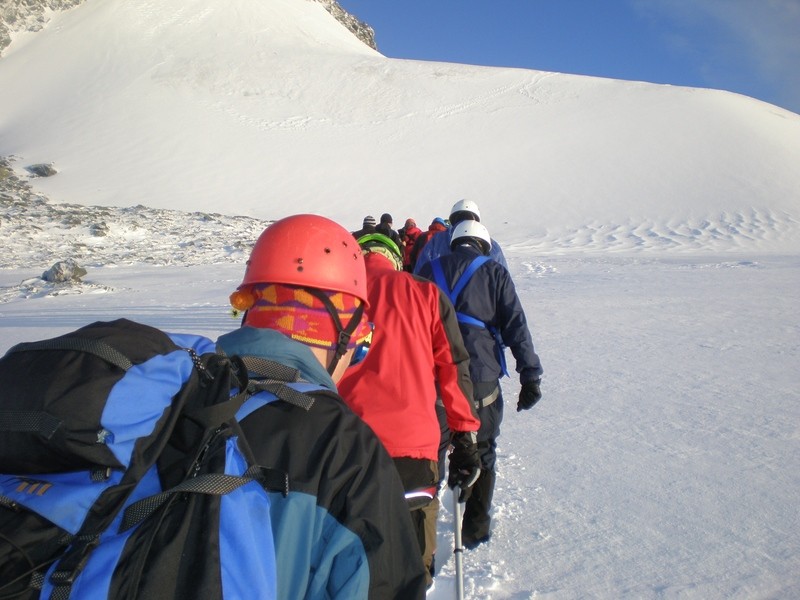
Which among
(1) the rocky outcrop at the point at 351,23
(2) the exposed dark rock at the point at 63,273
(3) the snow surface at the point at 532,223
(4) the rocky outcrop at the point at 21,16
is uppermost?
(1) the rocky outcrop at the point at 351,23

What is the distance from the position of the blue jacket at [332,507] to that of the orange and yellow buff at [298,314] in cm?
35

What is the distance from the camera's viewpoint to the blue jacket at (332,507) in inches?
37.0

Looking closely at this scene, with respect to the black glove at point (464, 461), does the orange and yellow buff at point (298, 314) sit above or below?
above

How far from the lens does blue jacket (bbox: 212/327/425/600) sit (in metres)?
0.94

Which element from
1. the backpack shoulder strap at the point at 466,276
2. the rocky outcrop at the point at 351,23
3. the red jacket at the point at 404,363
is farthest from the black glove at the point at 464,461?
the rocky outcrop at the point at 351,23

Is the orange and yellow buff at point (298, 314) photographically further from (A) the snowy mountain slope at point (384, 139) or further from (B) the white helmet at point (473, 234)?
(A) the snowy mountain slope at point (384, 139)

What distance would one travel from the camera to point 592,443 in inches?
165

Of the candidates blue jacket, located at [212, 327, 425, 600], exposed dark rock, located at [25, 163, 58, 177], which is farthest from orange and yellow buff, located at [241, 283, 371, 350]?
exposed dark rock, located at [25, 163, 58, 177]

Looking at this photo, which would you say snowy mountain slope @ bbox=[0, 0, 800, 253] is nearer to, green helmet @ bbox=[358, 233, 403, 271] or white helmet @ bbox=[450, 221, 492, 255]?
white helmet @ bbox=[450, 221, 492, 255]

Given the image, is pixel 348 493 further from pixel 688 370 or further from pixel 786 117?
pixel 786 117

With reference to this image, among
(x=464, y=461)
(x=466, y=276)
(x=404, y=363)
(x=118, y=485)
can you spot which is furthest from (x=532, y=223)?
(x=118, y=485)

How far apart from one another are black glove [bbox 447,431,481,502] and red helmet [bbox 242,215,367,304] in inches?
47.5

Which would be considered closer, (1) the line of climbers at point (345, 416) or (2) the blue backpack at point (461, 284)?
(1) the line of climbers at point (345, 416)

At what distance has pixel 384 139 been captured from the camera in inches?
1335
